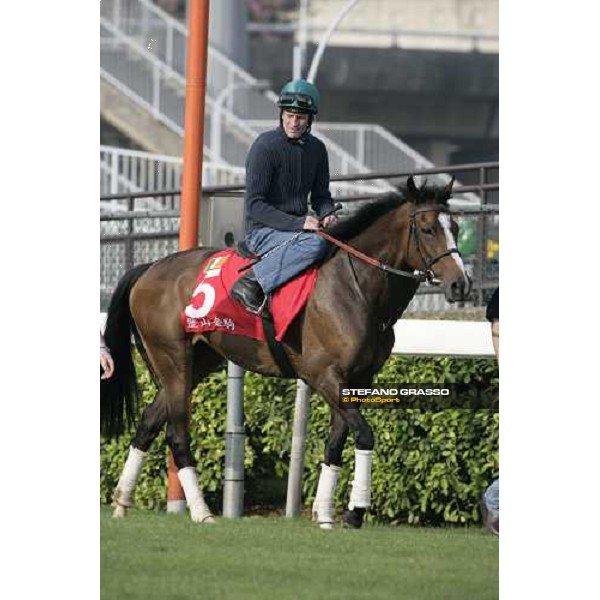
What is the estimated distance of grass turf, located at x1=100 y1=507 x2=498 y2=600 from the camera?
6.41 m

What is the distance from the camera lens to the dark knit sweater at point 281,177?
26.1ft

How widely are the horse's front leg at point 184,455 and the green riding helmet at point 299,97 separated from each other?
1441 mm

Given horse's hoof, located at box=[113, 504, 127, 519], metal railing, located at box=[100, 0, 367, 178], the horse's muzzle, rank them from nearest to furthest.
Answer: the horse's muzzle → horse's hoof, located at box=[113, 504, 127, 519] → metal railing, located at box=[100, 0, 367, 178]

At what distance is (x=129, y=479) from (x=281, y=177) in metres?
1.52

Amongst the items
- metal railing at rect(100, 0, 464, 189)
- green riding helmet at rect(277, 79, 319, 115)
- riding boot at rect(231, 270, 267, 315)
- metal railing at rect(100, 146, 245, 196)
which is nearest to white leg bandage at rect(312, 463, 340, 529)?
riding boot at rect(231, 270, 267, 315)

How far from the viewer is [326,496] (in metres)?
7.79

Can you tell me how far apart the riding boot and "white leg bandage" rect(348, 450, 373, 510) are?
33.7 inches

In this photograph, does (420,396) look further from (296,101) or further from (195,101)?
(195,101)

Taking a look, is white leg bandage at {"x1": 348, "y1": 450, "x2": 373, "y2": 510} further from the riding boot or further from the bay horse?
the riding boot

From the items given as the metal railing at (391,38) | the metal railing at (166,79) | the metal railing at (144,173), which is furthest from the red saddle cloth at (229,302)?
the metal railing at (391,38)

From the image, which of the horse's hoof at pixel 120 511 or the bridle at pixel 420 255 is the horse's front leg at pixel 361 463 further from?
the horse's hoof at pixel 120 511

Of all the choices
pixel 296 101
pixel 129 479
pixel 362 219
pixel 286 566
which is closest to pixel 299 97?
pixel 296 101
